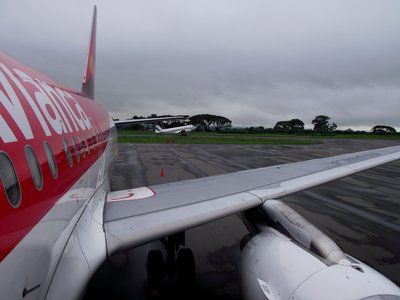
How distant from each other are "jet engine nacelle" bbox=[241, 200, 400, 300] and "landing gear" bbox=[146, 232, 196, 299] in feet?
4.93

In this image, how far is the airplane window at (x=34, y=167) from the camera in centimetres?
234

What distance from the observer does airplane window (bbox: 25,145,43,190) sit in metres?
2.34

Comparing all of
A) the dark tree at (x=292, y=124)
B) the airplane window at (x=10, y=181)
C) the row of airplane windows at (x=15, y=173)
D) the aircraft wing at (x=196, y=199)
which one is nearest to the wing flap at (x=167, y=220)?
the aircraft wing at (x=196, y=199)

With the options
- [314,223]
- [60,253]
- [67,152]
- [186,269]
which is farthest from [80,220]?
[314,223]

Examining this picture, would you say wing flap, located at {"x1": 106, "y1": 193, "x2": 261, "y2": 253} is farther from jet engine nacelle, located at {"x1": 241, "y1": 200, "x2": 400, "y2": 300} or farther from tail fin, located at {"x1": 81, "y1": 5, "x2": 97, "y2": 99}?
tail fin, located at {"x1": 81, "y1": 5, "x2": 97, "y2": 99}

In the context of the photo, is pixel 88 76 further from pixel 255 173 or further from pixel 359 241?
pixel 359 241

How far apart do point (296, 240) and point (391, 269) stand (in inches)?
121

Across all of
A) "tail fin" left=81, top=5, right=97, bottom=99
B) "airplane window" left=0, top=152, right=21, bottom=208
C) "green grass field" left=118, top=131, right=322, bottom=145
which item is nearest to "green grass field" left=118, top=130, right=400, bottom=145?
"green grass field" left=118, top=131, right=322, bottom=145

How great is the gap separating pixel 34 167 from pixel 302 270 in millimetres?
2664

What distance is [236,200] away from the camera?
513 centimetres

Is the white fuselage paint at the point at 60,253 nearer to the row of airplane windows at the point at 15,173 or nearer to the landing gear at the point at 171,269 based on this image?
the row of airplane windows at the point at 15,173

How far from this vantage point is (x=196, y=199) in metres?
5.27

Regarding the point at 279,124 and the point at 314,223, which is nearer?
the point at 314,223

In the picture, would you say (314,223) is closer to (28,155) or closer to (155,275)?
(155,275)
